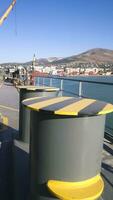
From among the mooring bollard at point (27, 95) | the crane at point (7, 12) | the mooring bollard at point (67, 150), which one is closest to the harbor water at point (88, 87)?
the mooring bollard at point (27, 95)

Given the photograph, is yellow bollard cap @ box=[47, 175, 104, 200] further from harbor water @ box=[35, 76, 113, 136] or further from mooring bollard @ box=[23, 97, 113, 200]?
harbor water @ box=[35, 76, 113, 136]

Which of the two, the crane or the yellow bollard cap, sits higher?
the crane

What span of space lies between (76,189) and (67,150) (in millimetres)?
340

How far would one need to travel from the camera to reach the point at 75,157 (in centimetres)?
277

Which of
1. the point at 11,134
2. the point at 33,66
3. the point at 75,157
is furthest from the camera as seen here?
the point at 33,66

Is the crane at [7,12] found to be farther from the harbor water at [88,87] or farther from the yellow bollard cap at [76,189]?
the yellow bollard cap at [76,189]

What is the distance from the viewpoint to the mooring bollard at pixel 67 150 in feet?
8.93

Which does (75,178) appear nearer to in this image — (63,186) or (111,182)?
(63,186)

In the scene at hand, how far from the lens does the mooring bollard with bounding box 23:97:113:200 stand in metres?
2.72

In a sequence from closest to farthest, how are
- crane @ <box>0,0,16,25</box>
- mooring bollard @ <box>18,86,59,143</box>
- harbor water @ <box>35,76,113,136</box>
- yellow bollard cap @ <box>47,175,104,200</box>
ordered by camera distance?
1. yellow bollard cap @ <box>47,175,104,200</box>
2. mooring bollard @ <box>18,86,59,143</box>
3. harbor water @ <box>35,76,113,136</box>
4. crane @ <box>0,0,16,25</box>

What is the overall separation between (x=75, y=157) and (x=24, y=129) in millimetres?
2971

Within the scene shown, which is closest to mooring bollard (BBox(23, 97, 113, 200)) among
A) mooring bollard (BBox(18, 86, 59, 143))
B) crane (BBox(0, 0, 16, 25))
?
mooring bollard (BBox(18, 86, 59, 143))

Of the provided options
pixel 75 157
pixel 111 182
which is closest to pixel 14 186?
pixel 111 182

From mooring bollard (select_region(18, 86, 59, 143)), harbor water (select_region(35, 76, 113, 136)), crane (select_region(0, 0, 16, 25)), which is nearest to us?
mooring bollard (select_region(18, 86, 59, 143))
